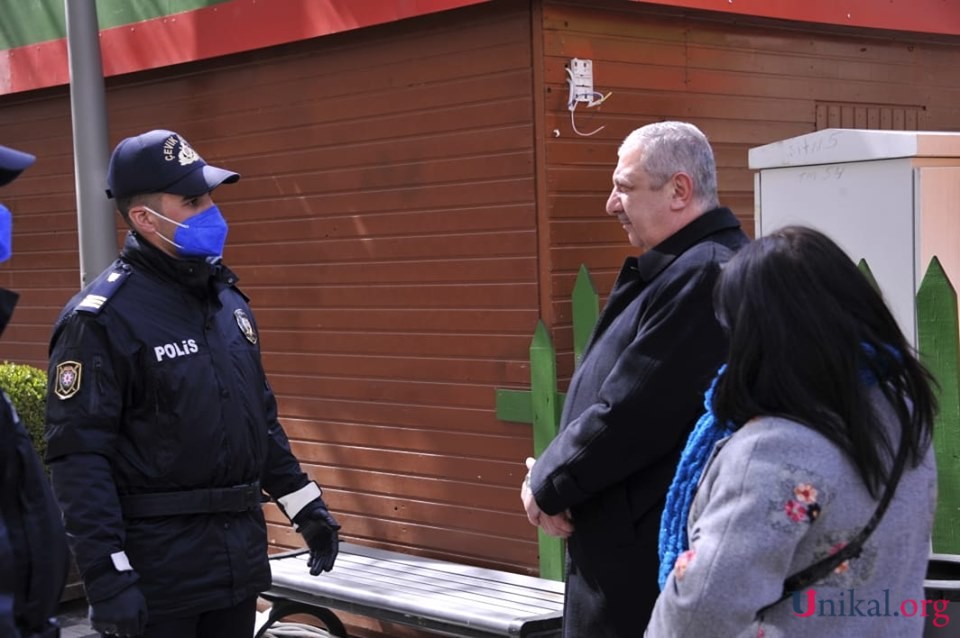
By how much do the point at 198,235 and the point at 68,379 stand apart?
1.82ft

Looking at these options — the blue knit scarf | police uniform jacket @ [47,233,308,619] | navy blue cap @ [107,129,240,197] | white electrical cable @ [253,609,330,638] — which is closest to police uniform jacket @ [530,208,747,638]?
the blue knit scarf

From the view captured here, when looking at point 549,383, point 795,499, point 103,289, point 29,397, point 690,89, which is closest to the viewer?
point 795,499

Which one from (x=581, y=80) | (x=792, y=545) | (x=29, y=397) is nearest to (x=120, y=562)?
(x=792, y=545)

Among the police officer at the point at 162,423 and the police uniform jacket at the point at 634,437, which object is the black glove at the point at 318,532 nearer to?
the police officer at the point at 162,423

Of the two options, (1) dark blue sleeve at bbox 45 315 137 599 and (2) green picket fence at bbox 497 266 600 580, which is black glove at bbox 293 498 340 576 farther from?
(2) green picket fence at bbox 497 266 600 580

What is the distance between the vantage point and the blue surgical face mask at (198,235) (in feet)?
11.0

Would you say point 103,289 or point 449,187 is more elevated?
point 449,187

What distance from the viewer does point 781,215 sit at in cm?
503

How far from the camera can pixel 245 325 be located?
11.6 ft

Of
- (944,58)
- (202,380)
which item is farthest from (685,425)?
(944,58)

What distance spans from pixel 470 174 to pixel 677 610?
11.3 ft

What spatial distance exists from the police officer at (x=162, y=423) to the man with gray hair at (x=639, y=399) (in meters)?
0.85

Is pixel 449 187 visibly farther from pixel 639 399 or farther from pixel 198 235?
pixel 639 399

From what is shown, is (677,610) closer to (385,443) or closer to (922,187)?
(922,187)
